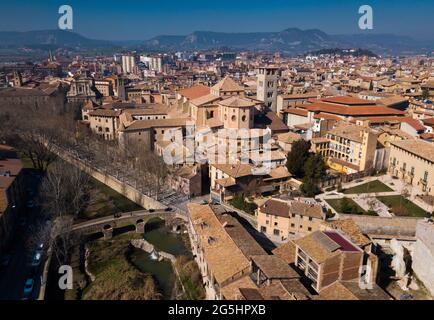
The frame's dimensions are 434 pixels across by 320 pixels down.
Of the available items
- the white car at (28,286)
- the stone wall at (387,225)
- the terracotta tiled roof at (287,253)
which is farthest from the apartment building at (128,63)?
the terracotta tiled roof at (287,253)

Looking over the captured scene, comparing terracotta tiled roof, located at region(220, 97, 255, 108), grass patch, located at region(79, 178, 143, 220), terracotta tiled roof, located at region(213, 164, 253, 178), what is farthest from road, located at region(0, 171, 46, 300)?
terracotta tiled roof, located at region(220, 97, 255, 108)

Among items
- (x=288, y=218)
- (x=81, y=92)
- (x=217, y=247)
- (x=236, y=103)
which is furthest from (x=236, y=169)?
(x=81, y=92)

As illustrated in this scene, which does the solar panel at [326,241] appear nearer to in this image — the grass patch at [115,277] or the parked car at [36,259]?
the grass patch at [115,277]

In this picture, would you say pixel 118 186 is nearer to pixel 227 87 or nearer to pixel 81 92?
pixel 227 87

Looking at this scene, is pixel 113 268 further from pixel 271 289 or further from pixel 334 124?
pixel 334 124

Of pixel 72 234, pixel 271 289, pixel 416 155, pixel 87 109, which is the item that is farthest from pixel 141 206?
pixel 87 109
